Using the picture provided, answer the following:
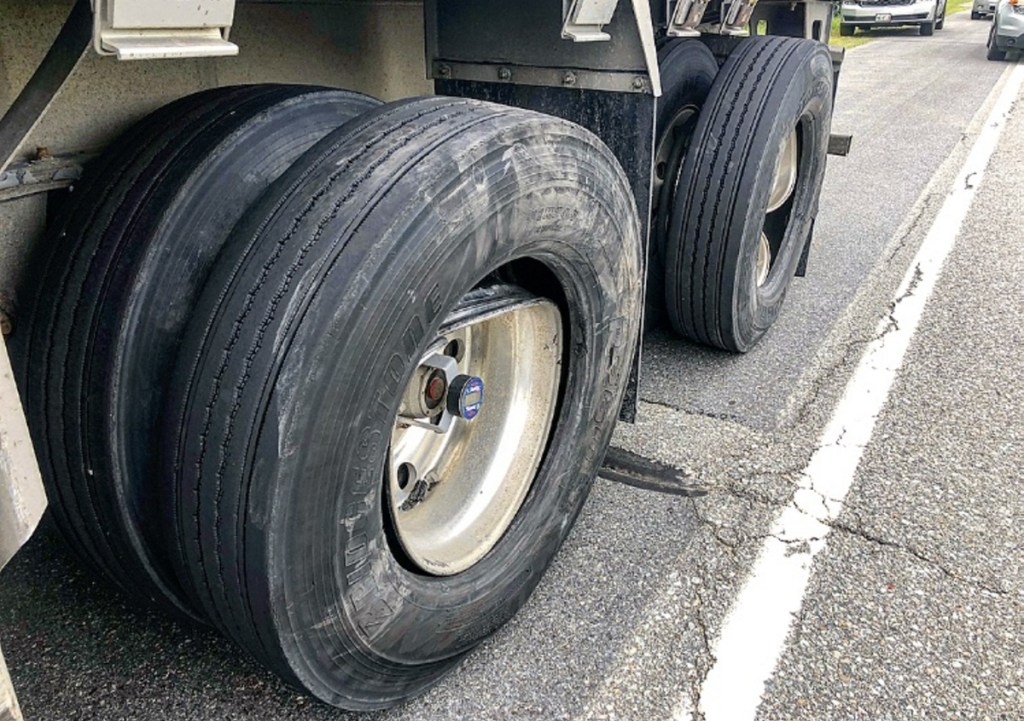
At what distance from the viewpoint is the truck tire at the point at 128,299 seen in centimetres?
154

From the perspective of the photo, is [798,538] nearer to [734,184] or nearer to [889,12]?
[734,184]

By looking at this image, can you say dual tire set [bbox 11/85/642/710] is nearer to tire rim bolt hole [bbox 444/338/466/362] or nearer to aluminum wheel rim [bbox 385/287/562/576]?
aluminum wheel rim [bbox 385/287/562/576]

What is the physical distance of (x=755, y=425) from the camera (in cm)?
315

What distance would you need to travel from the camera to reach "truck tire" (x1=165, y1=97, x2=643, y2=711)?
4.56 ft

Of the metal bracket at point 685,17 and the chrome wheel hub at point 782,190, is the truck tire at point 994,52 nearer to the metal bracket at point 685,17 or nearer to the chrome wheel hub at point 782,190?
the chrome wheel hub at point 782,190

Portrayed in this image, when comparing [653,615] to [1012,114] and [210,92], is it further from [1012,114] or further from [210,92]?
[1012,114]

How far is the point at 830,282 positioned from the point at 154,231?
375 centimetres

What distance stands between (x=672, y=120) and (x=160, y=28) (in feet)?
8.24

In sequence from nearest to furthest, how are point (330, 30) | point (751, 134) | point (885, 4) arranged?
point (330, 30), point (751, 134), point (885, 4)

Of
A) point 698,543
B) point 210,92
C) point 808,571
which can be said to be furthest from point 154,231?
point 808,571

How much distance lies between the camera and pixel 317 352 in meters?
1.37

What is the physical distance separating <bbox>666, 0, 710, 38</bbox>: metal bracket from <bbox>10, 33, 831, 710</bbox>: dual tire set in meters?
1.03

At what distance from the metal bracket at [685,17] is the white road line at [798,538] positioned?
143 cm

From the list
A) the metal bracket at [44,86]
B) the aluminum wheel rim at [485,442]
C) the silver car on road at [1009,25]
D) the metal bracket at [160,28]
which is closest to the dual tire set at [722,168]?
the aluminum wheel rim at [485,442]
